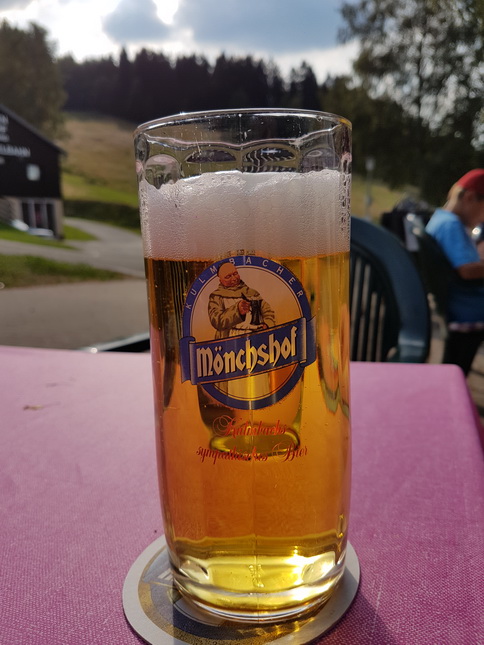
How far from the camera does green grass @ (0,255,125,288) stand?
317 inches

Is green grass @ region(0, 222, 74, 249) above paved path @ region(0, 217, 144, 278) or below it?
above

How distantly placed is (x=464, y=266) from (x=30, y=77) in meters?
7.30

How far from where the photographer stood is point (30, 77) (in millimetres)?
7684

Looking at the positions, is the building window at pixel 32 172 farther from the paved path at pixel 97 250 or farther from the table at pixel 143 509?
the table at pixel 143 509

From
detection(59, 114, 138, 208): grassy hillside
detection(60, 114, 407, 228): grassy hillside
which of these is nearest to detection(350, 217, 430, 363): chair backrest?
detection(60, 114, 407, 228): grassy hillside

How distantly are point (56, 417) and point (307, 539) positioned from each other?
562 mm

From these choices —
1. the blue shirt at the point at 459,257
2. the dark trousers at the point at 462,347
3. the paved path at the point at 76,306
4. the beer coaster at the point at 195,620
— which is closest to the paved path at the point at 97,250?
the paved path at the point at 76,306

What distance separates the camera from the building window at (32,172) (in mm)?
6398

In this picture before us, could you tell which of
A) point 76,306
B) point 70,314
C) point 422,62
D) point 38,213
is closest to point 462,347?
point 70,314

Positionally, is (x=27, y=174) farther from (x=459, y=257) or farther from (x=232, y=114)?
(x=232, y=114)

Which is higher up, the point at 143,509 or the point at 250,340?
the point at 250,340

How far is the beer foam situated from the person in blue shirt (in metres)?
2.44

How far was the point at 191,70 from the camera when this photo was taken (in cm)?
1189

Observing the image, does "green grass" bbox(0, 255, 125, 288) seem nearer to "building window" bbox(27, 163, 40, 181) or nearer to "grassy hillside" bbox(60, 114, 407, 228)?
"building window" bbox(27, 163, 40, 181)
